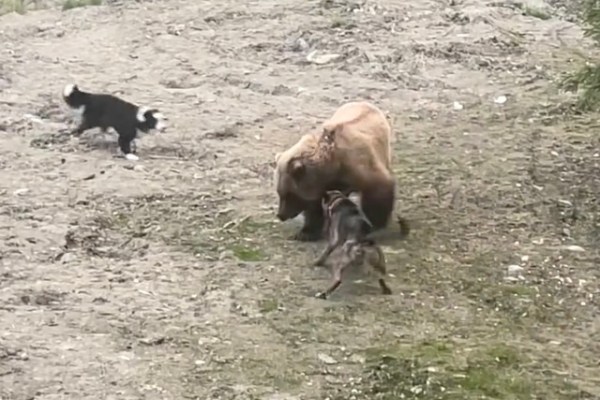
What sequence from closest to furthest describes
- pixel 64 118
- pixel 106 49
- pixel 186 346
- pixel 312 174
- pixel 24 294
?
pixel 186 346 < pixel 24 294 < pixel 312 174 < pixel 64 118 < pixel 106 49

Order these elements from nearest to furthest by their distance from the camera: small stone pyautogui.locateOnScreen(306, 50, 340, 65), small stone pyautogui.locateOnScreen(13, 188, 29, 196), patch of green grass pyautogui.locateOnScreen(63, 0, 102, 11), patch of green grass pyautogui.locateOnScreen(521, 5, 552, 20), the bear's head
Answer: the bear's head < small stone pyautogui.locateOnScreen(13, 188, 29, 196) < small stone pyautogui.locateOnScreen(306, 50, 340, 65) < patch of green grass pyautogui.locateOnScreen(521, 5, 552, 20) < patch of green grass pyautogui.locateOnScreen(63, 0, 102, 11)

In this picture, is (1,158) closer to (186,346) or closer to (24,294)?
(24,294)

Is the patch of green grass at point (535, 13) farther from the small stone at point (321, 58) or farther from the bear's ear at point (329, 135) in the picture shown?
the bear's ear at point (329, 135)

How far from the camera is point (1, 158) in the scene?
8648 millimetres

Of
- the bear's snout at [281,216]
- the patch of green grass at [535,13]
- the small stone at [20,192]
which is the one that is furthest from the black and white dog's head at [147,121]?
the patch of green grass at [535,13]

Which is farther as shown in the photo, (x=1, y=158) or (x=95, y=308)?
(x=1, y=158)

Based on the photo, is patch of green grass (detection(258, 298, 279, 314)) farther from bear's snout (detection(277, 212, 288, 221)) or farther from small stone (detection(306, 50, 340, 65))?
small stone (detection(306, 50, 340, 65))

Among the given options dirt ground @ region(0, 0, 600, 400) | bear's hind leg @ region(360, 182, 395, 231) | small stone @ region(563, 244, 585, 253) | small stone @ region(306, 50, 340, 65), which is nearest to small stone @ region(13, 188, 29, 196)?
dirt ground @ region(0, 0, 600, 400)

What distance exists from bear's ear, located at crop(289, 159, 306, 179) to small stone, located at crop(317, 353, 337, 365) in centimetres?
142

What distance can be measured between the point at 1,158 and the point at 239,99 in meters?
2.37

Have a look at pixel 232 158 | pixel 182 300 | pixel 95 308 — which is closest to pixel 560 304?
pixel 182 300

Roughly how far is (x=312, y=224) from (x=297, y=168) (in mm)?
418

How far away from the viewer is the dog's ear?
7.08 meters

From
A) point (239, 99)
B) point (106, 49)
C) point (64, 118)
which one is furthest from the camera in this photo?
point (106, 49)
